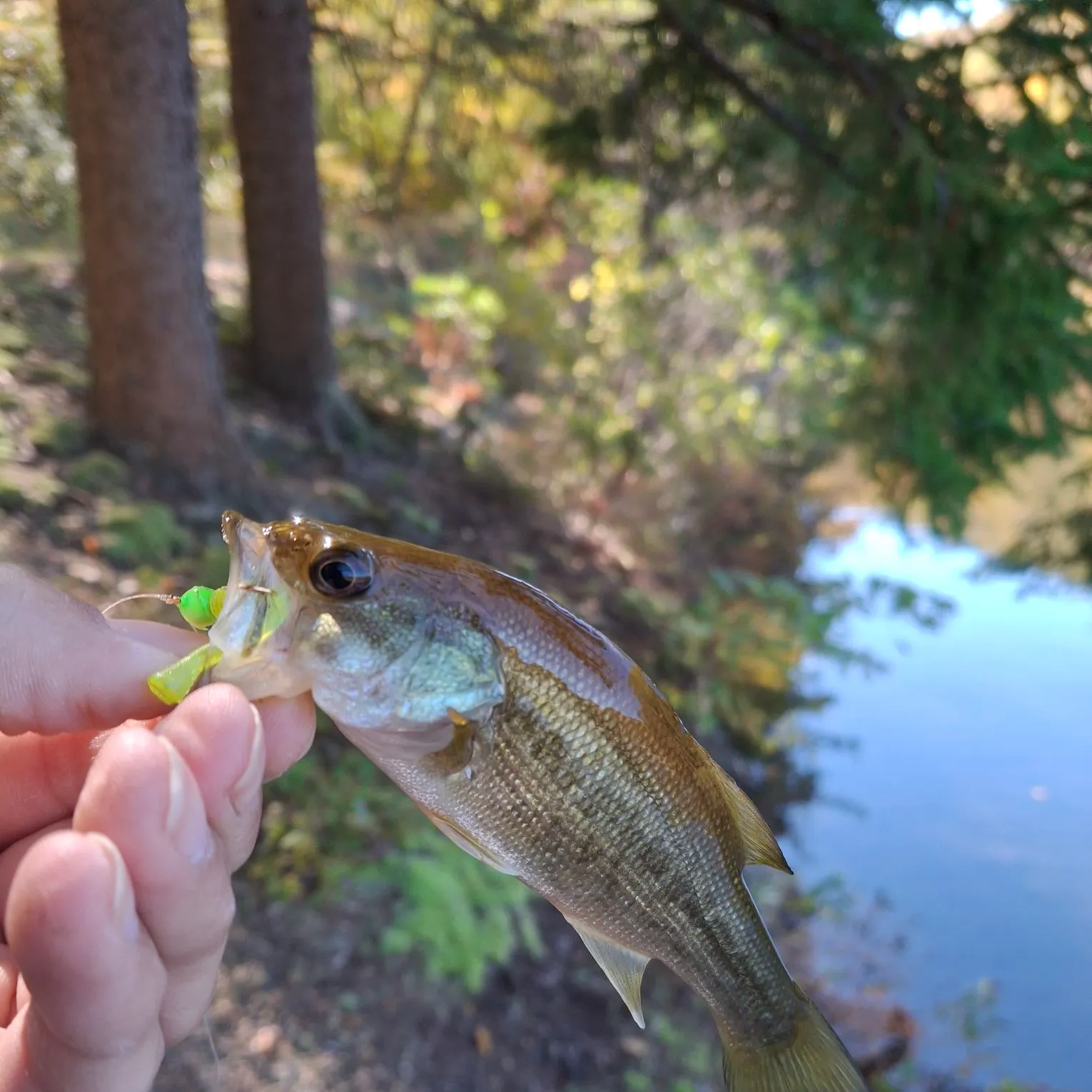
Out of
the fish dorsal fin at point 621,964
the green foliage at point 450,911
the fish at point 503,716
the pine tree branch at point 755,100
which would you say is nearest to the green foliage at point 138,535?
the green foliage at point 450,911

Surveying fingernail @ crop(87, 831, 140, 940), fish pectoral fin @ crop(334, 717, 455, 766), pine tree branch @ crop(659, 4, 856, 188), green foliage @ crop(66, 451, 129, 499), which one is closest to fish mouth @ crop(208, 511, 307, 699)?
fish pectoral fin @ crop(334, 717, 455, 766)

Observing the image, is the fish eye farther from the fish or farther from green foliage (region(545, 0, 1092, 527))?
green foliage (region(545, 0, 1092, 527))

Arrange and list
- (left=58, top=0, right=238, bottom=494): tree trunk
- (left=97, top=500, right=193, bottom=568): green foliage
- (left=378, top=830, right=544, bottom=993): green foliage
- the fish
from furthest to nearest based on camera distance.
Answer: (left=97, top=500, right=193, bottom=568): green foliage
(left=58, top=0, right=238, bottom=494): tree trunk
(left=378, top=830, right=544, bottom=993): green foliage
the fish

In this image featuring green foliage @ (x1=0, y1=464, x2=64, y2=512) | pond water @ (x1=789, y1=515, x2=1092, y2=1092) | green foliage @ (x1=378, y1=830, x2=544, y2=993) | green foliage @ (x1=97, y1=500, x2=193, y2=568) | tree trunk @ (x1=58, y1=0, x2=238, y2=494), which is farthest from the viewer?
pond water @ (x1=789, y1=515, x2=1092, y2=1092)

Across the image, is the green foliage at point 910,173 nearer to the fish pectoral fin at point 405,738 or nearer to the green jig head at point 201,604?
the fish pectoral fin at point 405,738

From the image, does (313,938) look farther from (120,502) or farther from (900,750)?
(900,750)

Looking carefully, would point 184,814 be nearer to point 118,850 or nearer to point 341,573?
point 118,850

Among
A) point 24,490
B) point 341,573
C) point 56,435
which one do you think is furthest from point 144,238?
point 341,573
